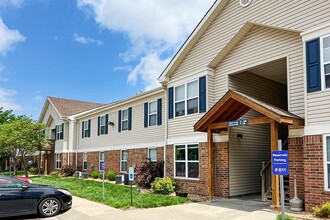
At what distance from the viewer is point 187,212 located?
36.1 feet

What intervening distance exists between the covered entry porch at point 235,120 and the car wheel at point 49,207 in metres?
5.97

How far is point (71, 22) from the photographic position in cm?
2180

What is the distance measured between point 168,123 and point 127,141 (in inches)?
235

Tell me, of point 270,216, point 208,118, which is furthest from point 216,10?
point 270,216

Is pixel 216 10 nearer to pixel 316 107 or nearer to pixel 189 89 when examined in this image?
pixel 189 89

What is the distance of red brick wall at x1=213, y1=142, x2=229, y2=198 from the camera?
13.8 m

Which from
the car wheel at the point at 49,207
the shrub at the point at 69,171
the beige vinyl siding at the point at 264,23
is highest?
the beige vinyl siding at the point at 264,23

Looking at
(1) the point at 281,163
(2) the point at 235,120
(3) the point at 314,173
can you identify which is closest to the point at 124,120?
(2) the point at 235,120

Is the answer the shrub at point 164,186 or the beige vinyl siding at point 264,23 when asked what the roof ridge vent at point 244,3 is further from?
the shrub at point 164,186

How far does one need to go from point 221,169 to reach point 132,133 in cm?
885

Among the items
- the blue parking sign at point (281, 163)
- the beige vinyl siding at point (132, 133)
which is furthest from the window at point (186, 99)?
the blue parking sign at point (281, 163)

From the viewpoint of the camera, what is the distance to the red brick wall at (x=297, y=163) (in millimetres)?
10828

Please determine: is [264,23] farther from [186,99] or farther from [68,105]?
[68,105]

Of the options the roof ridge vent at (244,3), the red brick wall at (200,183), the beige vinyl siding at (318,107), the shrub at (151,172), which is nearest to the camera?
the beige vinyl siding at (318,107)
